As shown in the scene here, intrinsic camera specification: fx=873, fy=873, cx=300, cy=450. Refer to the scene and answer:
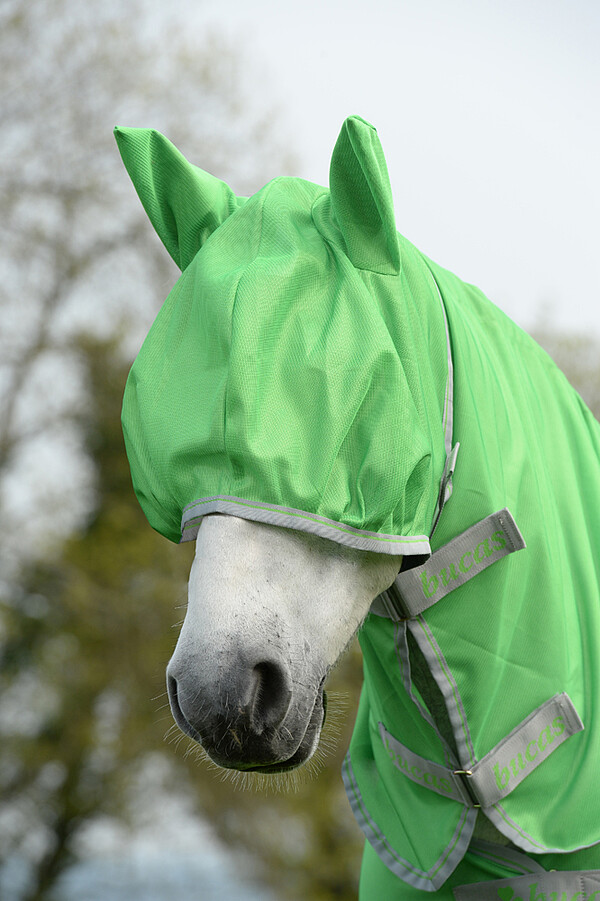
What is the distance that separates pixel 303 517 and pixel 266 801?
4.35 metres

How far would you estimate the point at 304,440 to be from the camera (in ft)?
2.23

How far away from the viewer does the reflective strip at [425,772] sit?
0.88 m

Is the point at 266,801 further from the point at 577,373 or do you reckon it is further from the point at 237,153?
the point at 237,153

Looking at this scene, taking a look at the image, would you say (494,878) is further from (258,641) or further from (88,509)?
(88,509)

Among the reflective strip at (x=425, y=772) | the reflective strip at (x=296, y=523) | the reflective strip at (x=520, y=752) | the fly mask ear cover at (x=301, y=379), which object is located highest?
the fly mask ear cover at (x=301, y=379)

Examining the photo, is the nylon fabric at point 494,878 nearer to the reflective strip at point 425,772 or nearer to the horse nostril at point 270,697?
the reflective strip at point 425,772

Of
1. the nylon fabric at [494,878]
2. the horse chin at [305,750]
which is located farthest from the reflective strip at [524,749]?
the horse chin at [305,750]

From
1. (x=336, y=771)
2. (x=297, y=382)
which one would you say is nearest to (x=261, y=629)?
(x=297, y=382)

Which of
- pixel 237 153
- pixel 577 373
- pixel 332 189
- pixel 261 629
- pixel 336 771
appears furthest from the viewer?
pixel 237 153

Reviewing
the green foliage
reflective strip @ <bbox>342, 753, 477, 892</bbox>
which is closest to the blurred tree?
the green foliage

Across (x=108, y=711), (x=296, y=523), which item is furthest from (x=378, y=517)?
(x=108, y=711)

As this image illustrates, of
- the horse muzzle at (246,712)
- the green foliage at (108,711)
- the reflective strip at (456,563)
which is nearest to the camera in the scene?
the horse muzzle at (246,712)

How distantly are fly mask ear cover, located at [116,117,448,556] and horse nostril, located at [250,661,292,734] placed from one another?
113mm

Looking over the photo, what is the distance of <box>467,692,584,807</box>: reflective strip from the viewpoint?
2.76ft
